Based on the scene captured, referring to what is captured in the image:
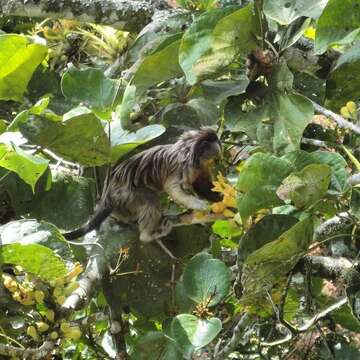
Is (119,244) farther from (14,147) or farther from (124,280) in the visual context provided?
(14,147)

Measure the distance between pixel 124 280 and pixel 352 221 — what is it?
42.3 inches

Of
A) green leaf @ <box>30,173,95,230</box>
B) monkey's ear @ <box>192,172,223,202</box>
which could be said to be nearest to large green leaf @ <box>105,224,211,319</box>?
green leaf @ <box>30,173,95,230</box>

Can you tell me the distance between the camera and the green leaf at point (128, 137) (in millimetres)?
2285

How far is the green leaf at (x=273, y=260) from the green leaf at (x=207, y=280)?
0.36ft

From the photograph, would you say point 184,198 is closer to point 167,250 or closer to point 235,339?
point 167,250

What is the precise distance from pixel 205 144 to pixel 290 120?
94 cm

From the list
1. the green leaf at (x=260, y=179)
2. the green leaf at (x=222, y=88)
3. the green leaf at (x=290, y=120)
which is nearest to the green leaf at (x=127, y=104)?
the green leaf at (x=222, y=88)

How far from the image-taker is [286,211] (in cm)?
179

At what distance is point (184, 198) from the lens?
2902mm

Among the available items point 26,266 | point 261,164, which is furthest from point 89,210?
point 261,164

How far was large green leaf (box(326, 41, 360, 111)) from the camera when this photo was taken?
2.10 meters

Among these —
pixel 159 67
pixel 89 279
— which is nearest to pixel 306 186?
pixel 159 67

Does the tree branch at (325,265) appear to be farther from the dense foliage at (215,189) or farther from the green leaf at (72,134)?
the green leaf at (72,134)

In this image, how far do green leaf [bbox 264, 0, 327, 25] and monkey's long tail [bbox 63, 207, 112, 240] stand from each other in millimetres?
1154
